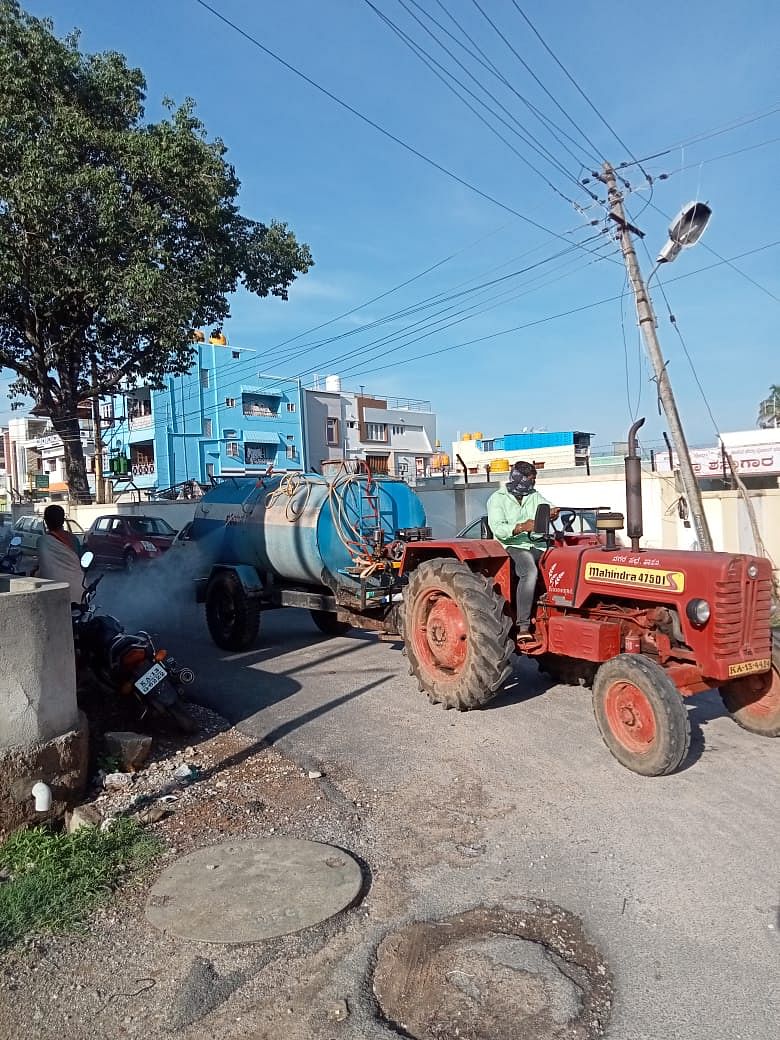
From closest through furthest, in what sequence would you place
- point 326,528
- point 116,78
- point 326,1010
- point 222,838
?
1. point 326,1010
2. point 222,838
3. point 326,528
4. point 116,78

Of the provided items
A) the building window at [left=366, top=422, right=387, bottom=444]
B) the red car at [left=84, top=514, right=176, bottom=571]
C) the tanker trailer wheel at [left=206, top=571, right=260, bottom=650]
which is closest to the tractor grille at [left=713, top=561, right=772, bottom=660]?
the tanker trailer wheel at [left=206, top=571, right=260, bottom=650]

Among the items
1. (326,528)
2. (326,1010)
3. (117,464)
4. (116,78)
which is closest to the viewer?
(326,1010)

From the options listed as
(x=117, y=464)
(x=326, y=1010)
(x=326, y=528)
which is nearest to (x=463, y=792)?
(x=326, y=1010)

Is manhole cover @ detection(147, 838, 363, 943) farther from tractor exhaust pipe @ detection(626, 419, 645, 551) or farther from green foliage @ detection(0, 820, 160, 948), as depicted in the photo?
tractor exhaust pipe @ detection(626, 419, 645, 551)

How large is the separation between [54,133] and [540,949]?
15.4 m

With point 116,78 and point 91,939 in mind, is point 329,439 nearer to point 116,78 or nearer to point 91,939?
point 116,78

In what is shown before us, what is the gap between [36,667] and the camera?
15.2 feet

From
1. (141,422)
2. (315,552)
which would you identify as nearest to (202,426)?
(141,422)

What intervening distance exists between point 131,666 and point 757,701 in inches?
197

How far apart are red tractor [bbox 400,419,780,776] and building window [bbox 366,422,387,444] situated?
54.6m

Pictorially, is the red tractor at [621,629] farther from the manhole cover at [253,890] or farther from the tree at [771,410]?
the tree at [771,410]

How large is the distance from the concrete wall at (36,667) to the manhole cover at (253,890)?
1.19 meters

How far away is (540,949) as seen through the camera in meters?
3.42

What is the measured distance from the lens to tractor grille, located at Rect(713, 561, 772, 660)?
18.1 feet
